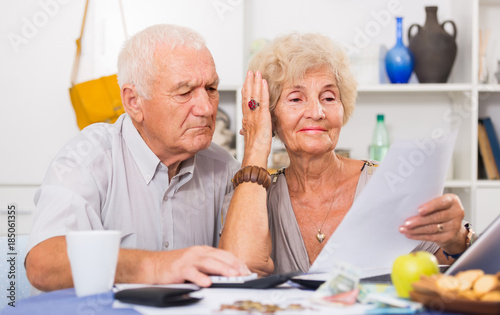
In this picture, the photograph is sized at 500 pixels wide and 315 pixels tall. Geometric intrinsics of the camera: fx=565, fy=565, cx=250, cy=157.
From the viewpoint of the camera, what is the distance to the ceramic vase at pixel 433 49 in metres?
3.07

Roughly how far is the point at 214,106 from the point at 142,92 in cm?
20

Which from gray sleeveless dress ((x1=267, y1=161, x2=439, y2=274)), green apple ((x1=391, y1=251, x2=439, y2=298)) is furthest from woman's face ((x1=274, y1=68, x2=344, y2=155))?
green apple ((x1=391, y1=251, x2=439, y2=298))

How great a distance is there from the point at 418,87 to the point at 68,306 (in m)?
2.60

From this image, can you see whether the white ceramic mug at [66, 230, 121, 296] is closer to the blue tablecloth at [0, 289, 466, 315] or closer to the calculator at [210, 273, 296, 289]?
the blue tablecloth at [0, 289, 466, 315]

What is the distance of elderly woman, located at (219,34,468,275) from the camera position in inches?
62.7

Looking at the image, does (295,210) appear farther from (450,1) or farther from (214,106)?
(450,1)

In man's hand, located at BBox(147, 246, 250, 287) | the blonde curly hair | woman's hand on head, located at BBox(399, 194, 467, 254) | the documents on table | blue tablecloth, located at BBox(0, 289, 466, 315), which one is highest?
the blonde curly hair

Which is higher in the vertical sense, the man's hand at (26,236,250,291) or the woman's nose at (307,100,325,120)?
the woman's nose at (307,100,325,120)

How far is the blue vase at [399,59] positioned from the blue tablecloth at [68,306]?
2501 mm

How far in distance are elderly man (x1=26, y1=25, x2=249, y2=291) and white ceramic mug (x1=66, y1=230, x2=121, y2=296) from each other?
1.18 feet

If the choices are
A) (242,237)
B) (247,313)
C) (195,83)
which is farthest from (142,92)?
(247,313)


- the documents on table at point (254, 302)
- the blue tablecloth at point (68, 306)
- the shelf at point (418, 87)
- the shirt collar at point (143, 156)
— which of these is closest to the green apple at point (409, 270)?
the documents on table at point (254, 302)

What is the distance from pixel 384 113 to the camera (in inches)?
133

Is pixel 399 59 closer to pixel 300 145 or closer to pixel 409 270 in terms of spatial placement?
pixel 300 145
